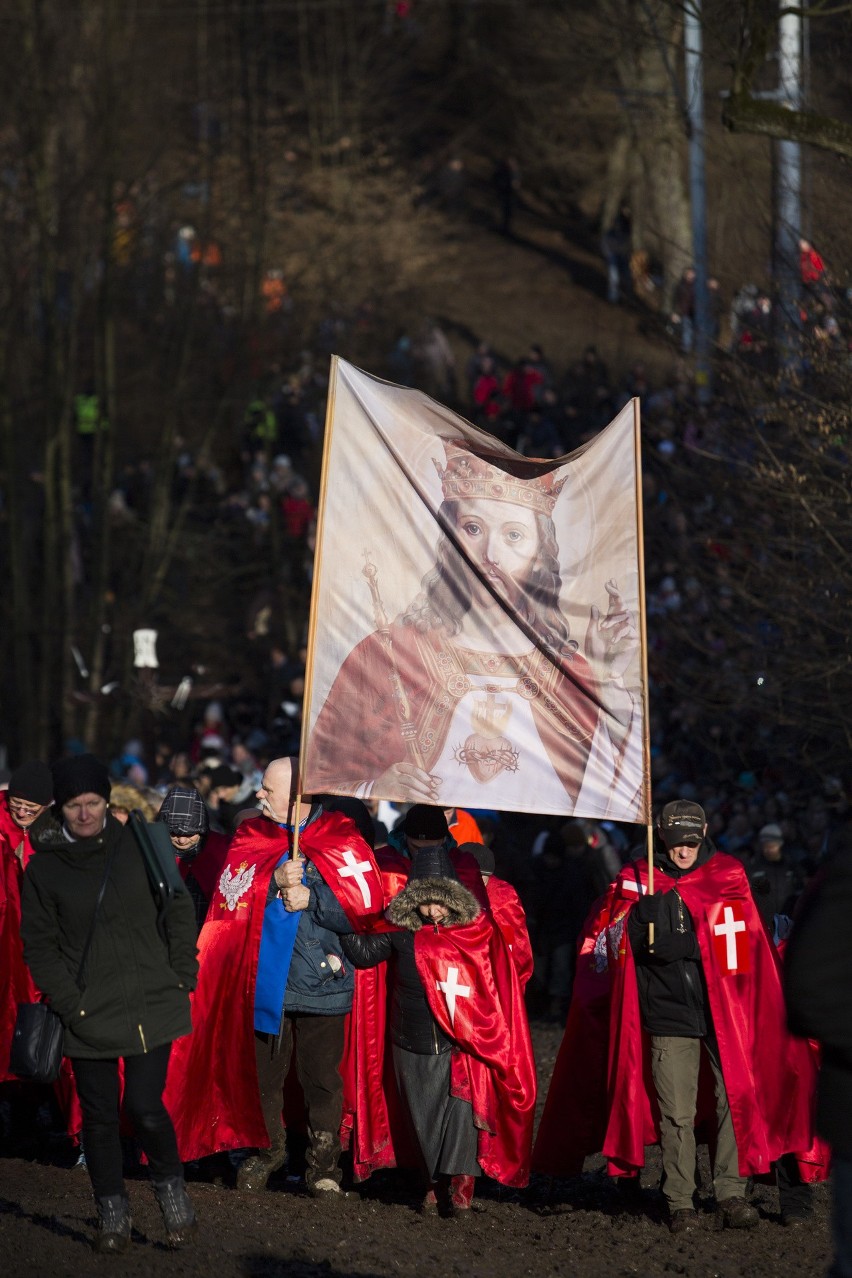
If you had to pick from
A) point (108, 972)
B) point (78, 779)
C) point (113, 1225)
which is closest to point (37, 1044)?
point (108, 972)

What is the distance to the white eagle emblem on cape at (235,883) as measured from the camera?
27.4 feet

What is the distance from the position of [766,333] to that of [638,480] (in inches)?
249

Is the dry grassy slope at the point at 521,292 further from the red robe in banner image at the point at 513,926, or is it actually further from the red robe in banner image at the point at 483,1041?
the red robe in banner image at the point at 483,1041

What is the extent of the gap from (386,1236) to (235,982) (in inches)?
54.6

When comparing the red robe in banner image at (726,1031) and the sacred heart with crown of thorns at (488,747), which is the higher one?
the sacred heart with crown of thorns at (488,747)

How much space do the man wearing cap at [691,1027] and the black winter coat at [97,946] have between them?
2.14 meters

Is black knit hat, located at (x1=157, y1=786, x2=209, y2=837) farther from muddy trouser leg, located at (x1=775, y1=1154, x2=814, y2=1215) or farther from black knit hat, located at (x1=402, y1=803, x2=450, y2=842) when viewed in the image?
muddy trouser leg, located at (x1=775, y1=1154, x2=814, y2=1215)

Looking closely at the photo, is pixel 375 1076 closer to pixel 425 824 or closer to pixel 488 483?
pixel 425 824

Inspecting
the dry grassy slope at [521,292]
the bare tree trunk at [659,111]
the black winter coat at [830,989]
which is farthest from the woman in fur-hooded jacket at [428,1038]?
the dry grassy slope at [521,292]

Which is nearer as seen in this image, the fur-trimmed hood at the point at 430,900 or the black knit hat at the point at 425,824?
the fur-trimmed hood at the point at 430,900

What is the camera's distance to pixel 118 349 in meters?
32.0

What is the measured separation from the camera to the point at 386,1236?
24.8ft

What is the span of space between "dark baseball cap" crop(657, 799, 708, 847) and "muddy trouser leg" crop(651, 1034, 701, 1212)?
0.84 m

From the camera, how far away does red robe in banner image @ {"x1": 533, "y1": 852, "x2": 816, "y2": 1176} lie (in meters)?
7.94
